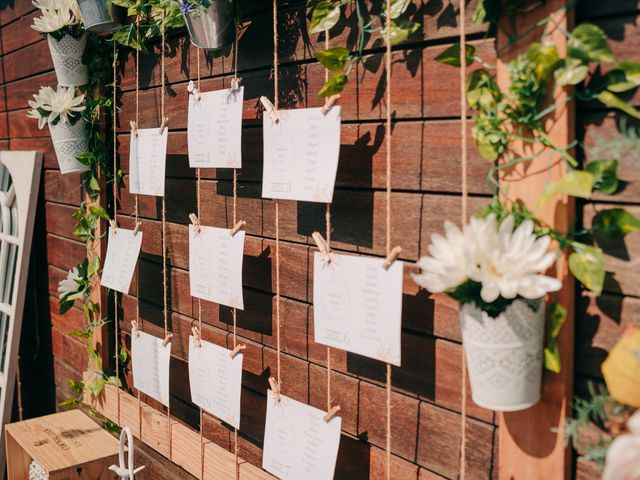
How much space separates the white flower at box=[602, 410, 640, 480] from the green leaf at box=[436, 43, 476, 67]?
2.02 feet

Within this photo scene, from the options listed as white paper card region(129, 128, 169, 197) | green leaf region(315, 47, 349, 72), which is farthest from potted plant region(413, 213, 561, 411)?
white paper card region(129, 128, 169, 197)

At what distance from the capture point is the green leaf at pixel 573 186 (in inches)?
36.2

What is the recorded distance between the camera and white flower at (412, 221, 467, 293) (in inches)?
36.6

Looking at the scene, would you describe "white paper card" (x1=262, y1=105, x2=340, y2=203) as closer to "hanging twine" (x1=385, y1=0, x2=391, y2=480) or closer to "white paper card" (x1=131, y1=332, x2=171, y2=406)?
"hanging twine" (x1=385, y1=0, x2=391, y2=480)

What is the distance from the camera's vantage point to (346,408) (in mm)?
1417

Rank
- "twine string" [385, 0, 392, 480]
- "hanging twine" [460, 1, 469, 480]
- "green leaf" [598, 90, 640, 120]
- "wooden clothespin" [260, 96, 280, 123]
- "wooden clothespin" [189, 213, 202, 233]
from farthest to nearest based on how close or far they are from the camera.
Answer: "wooden clothespin" [189, 213, 202, 233] < "wooden clothespin" [260, 96, 280, 123] < "twine string" [385, 0, 392, 480] < "hanging twine" [460, 1, 469, 480] < "green leaf" [598, 90, 640, 120]

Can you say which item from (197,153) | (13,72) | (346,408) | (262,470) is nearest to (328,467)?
(346,408)

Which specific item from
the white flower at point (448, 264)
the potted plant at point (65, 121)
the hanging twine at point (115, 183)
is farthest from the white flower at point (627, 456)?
the potted plant at point (65, 121)

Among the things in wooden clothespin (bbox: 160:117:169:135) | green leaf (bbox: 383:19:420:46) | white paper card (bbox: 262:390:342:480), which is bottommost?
white paper card (bbox: 262:390:342:480)

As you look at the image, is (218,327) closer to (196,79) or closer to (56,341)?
(196,79)

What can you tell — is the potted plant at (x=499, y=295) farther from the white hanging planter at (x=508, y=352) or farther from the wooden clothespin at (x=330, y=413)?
the wooden clothespin at (x=330, y=413)

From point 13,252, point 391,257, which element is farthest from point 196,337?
point 13,252

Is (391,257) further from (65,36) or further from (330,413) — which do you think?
(65,36)

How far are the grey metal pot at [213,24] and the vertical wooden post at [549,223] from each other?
742 millimetres
